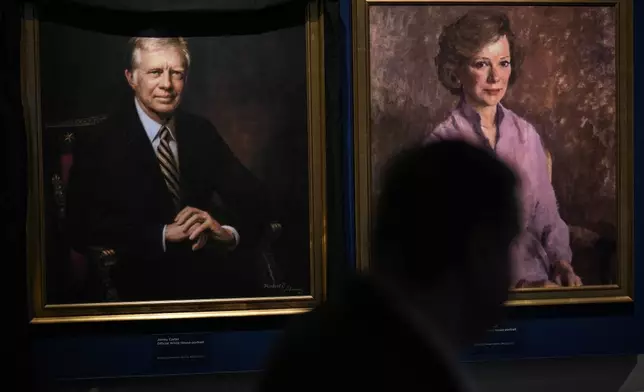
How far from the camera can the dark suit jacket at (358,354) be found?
1.12 metres

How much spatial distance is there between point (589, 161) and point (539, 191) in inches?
8.7

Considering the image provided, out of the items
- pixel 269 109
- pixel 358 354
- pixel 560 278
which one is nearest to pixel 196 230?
pixel 269 109

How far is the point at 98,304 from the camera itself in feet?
8.25

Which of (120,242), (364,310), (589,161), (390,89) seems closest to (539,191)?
(589,161)

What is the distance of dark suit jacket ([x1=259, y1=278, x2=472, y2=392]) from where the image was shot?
3.67 feet

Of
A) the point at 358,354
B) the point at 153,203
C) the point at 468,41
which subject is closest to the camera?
the point at 358,354

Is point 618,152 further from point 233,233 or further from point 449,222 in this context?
point 449,222

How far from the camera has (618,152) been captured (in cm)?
273

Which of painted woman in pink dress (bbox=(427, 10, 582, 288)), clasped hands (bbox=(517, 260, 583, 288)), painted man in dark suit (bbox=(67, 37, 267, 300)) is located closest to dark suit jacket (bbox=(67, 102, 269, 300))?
painted man in dark suit (bbox=(67, 37, 267, 300))

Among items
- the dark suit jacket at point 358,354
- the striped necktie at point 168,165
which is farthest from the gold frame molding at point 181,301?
the dark suit jacket at point 358,354

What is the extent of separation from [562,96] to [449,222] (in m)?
1.61

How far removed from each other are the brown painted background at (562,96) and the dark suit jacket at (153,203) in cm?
61

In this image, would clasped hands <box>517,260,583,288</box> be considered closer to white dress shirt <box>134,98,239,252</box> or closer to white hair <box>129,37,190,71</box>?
white dress shirt <box>134,98,239,252</box>

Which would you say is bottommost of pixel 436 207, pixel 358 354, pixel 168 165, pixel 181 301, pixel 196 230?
pixel 181 301
